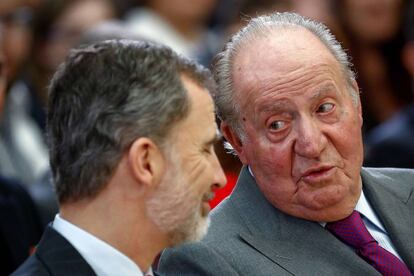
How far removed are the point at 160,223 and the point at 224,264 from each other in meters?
0.49

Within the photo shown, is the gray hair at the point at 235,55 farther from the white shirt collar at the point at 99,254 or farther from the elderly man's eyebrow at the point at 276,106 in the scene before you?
the white shirt collar at the point at 99,254

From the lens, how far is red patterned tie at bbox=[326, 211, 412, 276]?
11.8 ft

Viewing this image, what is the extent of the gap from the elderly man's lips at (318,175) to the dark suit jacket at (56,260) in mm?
871

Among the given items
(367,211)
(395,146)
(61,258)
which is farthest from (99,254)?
(395,146)

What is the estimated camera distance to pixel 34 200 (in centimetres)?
500

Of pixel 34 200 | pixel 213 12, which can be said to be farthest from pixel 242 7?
pixel 34 200

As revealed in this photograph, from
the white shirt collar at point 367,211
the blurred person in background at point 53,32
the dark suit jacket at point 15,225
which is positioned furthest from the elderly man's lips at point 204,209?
the blurred person in background at point 53,32

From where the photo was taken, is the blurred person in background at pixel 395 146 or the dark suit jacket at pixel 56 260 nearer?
the dark suit jacket at pixel 56 260

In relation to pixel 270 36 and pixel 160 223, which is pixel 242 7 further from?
pixel 160 223

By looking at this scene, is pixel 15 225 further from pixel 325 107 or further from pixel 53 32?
pixel 53 32

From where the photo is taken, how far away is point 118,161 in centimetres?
300

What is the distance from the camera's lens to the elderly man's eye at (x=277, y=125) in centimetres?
358

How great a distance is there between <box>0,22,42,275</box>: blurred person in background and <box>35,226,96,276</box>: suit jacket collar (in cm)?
124

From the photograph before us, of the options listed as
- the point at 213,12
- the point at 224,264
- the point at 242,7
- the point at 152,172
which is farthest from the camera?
the point at 213,12
